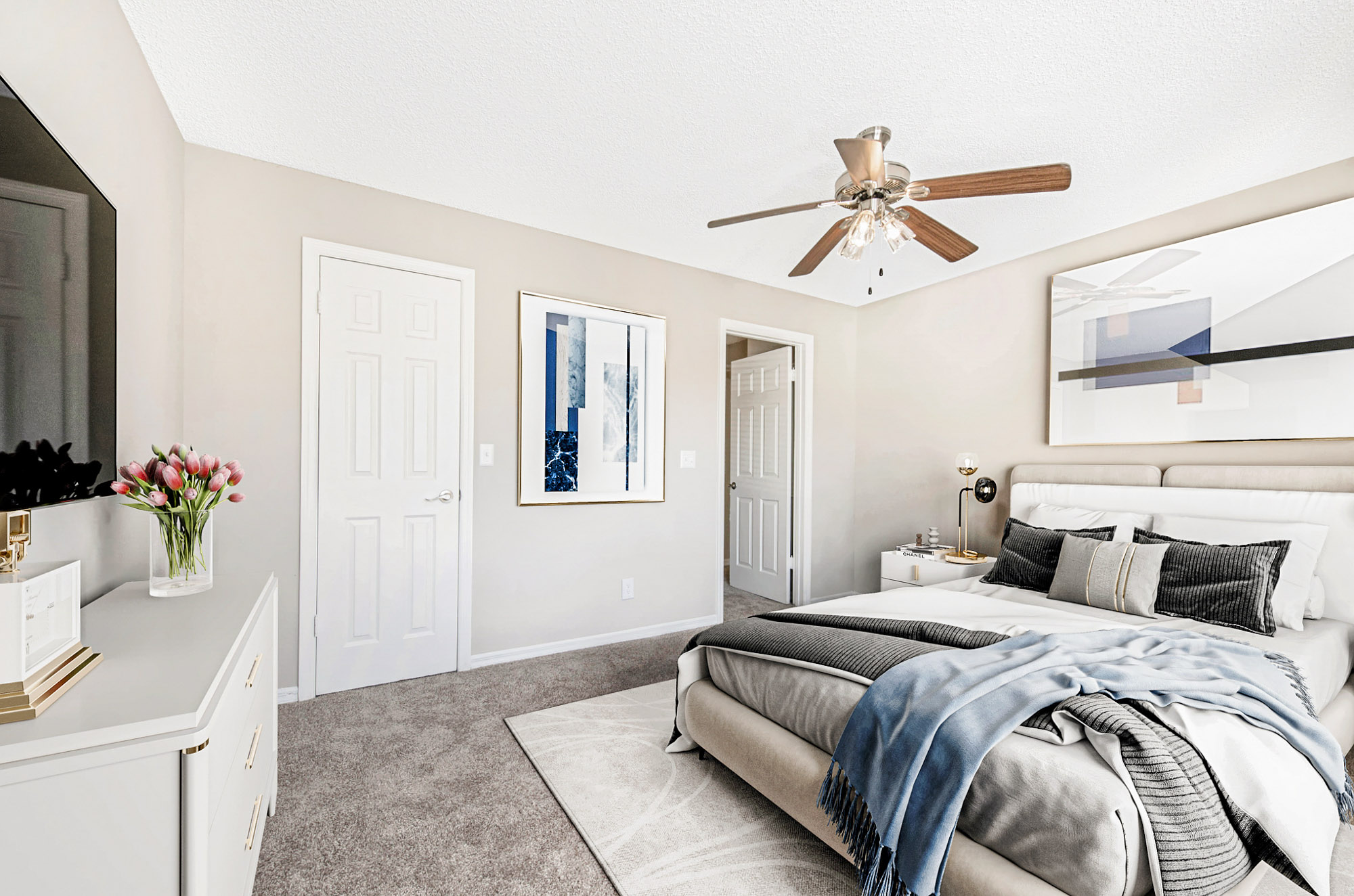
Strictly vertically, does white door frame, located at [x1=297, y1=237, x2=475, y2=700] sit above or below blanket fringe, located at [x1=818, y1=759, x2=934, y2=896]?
above

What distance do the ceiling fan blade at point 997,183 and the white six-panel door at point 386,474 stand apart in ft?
7.69

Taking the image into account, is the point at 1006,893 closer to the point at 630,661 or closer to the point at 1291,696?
the point at 1291,696

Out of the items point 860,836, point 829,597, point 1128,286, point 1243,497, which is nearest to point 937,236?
point 1128,286

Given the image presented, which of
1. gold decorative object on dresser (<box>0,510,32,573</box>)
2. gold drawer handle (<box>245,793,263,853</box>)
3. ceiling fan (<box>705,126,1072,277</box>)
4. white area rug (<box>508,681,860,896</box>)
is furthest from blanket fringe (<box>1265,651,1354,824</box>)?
gold decorative object on dresser (<box>0,510,32,573</box>)

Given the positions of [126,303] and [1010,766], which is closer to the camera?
[1010,766]

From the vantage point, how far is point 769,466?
195 inches

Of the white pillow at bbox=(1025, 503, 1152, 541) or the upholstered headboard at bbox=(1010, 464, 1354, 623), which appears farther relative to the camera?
the white pillow at bbox=(1025, 503, 1152, 541)

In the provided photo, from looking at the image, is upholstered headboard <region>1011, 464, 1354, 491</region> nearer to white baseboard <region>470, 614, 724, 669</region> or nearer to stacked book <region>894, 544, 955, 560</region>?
stacked book <region>894, 544, 955, 560</region>

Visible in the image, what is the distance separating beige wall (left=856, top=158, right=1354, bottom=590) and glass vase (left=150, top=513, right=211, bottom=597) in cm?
382

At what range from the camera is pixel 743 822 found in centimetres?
187

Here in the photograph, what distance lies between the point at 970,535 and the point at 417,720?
11.5ft

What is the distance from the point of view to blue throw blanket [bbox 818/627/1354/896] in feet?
4.30

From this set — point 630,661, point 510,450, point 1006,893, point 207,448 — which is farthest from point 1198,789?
point 207,448

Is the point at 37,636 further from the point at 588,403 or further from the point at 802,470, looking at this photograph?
the point at 802,470
